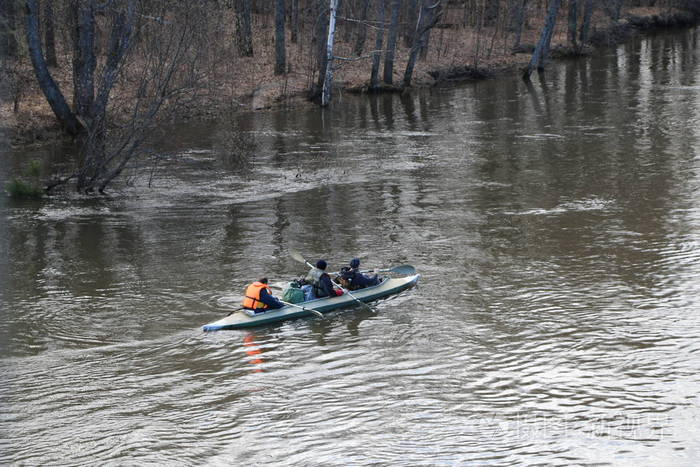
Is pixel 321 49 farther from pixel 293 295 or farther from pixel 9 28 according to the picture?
pixel 293 295

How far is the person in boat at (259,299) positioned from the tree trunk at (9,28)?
14415 mm

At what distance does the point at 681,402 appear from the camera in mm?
11328

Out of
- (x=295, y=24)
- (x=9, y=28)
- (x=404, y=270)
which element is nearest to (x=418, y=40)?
(x=295, y=24)

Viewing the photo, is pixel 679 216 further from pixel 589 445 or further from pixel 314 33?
pixel 314 33

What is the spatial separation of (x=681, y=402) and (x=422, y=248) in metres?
7.32

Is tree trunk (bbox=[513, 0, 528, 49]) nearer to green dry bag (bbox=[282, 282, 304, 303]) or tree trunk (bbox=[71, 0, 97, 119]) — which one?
tree trunk (bbox=[71, 0, 97, 119])

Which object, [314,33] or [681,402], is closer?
[681,402]

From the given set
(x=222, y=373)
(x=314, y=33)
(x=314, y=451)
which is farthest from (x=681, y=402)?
(x=314, y=33)

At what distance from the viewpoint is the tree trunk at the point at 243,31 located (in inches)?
1543

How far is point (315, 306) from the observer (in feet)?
47.7

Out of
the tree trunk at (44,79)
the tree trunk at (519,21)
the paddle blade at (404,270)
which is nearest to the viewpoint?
the paddle blade at (404,270)

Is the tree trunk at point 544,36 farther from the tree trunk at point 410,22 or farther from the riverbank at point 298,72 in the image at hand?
the tree trunk at point 410,22

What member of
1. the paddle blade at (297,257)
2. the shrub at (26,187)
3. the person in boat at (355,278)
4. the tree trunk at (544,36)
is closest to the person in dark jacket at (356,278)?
the person in boat at (355,278)

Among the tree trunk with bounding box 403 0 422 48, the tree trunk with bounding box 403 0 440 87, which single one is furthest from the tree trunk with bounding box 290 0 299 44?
the tree trunk with bounding box 403 0 440 87
